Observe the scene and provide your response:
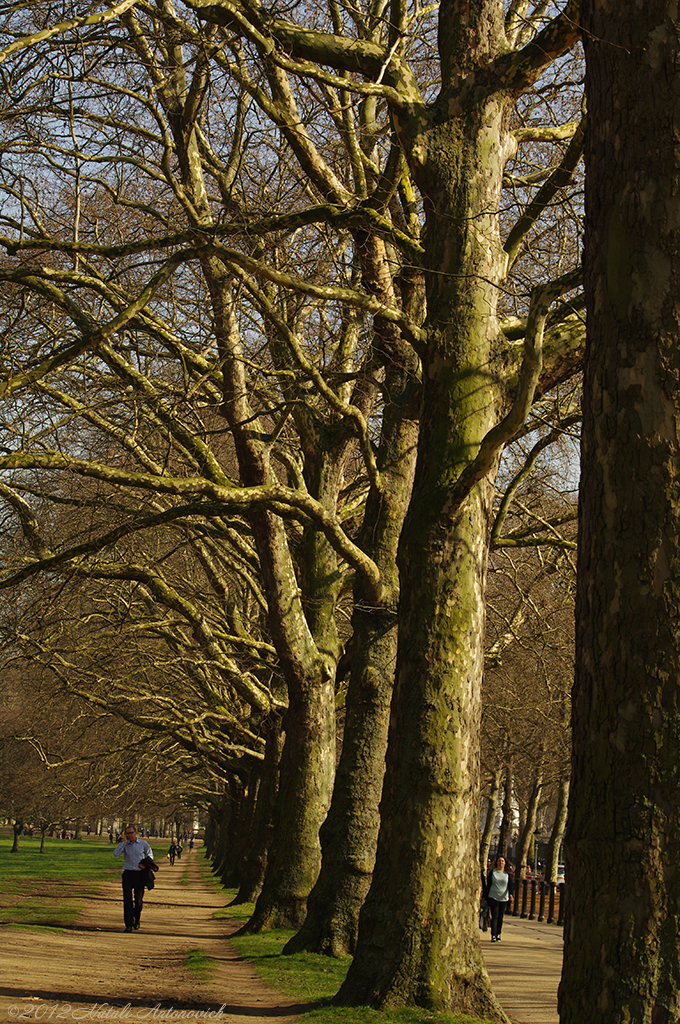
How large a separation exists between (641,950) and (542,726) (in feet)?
81.4

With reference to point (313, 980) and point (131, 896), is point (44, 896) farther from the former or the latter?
point (313, 980)

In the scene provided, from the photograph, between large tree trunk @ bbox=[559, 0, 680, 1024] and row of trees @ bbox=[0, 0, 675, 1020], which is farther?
row of trees @ bbox=[0, 0, 675, 1020]

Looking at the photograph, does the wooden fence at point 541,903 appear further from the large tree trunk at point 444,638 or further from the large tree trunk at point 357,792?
the large tree trunk at point 444,638

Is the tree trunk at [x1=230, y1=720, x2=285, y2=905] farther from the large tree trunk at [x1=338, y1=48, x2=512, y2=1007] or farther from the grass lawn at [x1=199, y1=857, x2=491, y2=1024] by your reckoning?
the large tree trunk at [x1=338, y1=48, x2=512, y2=1007]

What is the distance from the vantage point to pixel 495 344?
25.1 feet

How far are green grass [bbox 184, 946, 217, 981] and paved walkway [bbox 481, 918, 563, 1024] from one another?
2.77 meters

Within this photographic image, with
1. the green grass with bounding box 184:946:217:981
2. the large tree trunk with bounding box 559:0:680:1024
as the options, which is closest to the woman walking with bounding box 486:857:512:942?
the green grass with bounding box 184:946:217:981

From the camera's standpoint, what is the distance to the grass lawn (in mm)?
6113

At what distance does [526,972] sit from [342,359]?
7.94m

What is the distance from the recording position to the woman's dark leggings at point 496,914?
1794 cm

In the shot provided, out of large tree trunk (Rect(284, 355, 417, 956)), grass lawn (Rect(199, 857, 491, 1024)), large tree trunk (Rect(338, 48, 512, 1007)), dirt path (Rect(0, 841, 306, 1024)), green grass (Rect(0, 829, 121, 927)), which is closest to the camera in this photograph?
grass lawn (Rect(199, 857, 491, 1024))

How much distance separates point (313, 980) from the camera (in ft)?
28.3

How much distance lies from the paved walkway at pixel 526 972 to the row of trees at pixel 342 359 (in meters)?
1.82

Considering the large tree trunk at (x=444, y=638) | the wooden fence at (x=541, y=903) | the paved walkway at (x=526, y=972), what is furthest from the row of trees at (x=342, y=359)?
the wooden fence at (x=541, y=903)
